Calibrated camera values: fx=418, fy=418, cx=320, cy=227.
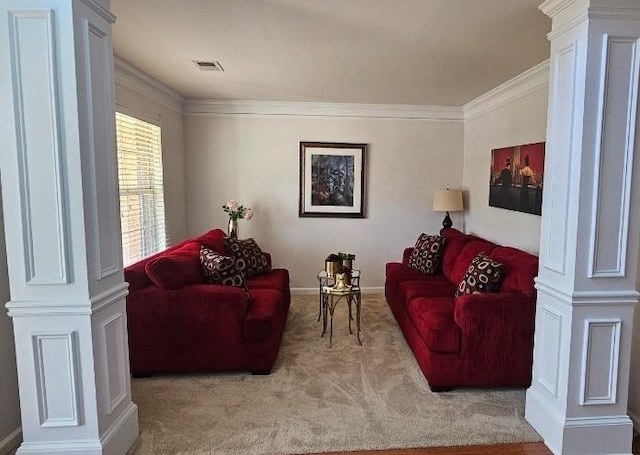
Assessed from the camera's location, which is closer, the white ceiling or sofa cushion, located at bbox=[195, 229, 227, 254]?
the white ceiling

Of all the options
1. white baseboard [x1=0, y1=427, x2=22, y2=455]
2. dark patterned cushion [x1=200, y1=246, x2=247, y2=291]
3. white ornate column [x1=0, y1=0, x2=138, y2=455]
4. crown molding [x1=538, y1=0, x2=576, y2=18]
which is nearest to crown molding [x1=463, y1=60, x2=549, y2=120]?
crown molding [x1=538, y1=0, x2=576, y2=18]

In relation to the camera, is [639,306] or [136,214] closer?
[639,306]

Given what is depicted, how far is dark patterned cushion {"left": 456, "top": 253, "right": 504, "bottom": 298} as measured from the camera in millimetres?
3104

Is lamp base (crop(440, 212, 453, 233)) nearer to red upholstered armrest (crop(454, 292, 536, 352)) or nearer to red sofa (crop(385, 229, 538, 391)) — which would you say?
red sofa (crop(385, 229, 538, 391))

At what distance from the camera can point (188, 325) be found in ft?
9.84

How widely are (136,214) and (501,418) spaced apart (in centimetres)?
339

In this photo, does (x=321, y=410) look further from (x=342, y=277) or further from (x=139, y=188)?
(x=139, y=188)

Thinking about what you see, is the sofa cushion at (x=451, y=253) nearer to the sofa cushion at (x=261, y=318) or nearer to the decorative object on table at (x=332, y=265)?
the decorative object on table at (x=332, y=265)

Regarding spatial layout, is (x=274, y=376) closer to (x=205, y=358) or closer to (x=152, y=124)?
(x=205, y=358)

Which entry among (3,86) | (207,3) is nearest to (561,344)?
(207,3)

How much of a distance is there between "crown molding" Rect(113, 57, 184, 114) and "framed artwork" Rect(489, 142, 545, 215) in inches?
137

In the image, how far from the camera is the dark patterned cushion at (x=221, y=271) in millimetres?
Answer: 3312

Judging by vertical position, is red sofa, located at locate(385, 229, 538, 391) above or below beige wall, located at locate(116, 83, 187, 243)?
below

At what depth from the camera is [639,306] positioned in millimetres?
2447
